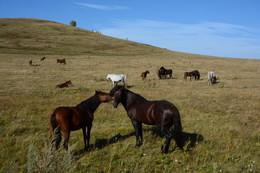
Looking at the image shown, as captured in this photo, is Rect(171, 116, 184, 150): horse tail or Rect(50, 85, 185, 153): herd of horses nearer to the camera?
Rect(50, 85, 185, 153): herd of horses

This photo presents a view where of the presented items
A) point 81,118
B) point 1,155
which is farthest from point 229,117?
point 1,155

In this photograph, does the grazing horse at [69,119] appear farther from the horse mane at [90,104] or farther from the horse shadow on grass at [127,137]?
the horse shadow on grass at [127,137]

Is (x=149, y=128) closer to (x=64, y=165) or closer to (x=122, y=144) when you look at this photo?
(x=122, y=144)

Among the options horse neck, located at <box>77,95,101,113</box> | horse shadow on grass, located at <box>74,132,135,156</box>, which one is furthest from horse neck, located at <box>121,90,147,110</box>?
horse shadow on grass, located at <box>74,132,135,156</box>

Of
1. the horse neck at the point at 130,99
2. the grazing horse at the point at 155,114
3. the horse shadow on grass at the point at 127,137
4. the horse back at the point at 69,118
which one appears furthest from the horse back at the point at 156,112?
the horse back at the point at 69,118

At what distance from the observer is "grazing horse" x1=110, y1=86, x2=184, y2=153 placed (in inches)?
207

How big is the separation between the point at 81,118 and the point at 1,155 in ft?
6.65

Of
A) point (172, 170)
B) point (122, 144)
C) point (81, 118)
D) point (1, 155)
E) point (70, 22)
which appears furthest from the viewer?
point (70, 22)

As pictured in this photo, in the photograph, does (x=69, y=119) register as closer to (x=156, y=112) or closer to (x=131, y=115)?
(x=131, y=115)

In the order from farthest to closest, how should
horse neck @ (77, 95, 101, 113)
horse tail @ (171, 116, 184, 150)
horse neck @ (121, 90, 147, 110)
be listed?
horse neck @ (121, 90, 147, 110) < horse neck @ (77, 95, 101, 113) < horse tail @ (171, 116, 184, 150)

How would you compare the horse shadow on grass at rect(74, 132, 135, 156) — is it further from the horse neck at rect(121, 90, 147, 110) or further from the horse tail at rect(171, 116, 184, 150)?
the horse tail at rect(171, 116, 184, 150)

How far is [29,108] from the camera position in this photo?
9.95 meters

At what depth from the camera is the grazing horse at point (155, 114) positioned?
5266mm

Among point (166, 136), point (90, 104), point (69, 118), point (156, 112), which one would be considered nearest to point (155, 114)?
point (156, 112)
